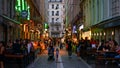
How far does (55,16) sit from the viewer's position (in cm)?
15862

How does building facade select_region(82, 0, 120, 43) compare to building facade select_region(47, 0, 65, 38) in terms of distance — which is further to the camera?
building facade select_region(47, 0, 65, 38)

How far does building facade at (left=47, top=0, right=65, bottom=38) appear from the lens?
159 metres

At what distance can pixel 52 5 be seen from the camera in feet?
524

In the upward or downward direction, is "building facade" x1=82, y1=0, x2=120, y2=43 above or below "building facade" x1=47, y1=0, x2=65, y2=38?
below

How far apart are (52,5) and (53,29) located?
10.0m

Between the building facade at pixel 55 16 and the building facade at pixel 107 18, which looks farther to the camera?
the building facade at pixel 55 16

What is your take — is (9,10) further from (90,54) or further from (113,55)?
(113,55)

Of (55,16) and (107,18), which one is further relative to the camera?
(55,16)

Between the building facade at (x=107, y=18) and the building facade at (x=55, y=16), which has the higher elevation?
the building facade at (x=55, y=16)

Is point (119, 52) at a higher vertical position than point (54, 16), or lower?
lower

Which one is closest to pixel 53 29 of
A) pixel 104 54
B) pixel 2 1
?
pixel 2 1

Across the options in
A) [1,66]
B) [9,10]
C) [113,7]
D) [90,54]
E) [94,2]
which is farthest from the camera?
[94,2]

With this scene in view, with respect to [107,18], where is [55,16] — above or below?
above

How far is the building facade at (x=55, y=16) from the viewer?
520 feet
